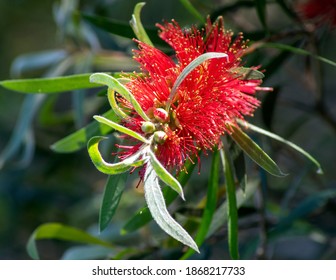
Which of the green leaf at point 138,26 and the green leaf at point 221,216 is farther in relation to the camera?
the green leaf at point 221,216

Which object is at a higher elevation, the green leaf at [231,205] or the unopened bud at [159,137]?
the unopened bud at [159,137]

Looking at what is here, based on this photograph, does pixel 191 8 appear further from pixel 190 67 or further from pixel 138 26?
pixel 190 67

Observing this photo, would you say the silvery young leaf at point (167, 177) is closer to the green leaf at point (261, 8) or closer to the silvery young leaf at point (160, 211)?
the silvery young leaf at point (160, 211)

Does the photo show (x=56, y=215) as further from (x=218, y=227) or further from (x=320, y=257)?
(x=218, y=227)

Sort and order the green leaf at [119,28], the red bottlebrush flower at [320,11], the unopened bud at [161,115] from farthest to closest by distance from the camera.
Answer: the red bottlebrush flower at [320,11] < the green leaf at [119,28] < the unopened bud at [161,115]

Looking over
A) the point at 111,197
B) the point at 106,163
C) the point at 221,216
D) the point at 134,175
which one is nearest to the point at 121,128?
the point at 106,163

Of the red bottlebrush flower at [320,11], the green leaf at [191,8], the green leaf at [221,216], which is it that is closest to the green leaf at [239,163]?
the green leaf at [221,216]

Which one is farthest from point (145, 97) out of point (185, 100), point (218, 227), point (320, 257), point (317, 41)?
point (320, 257)
